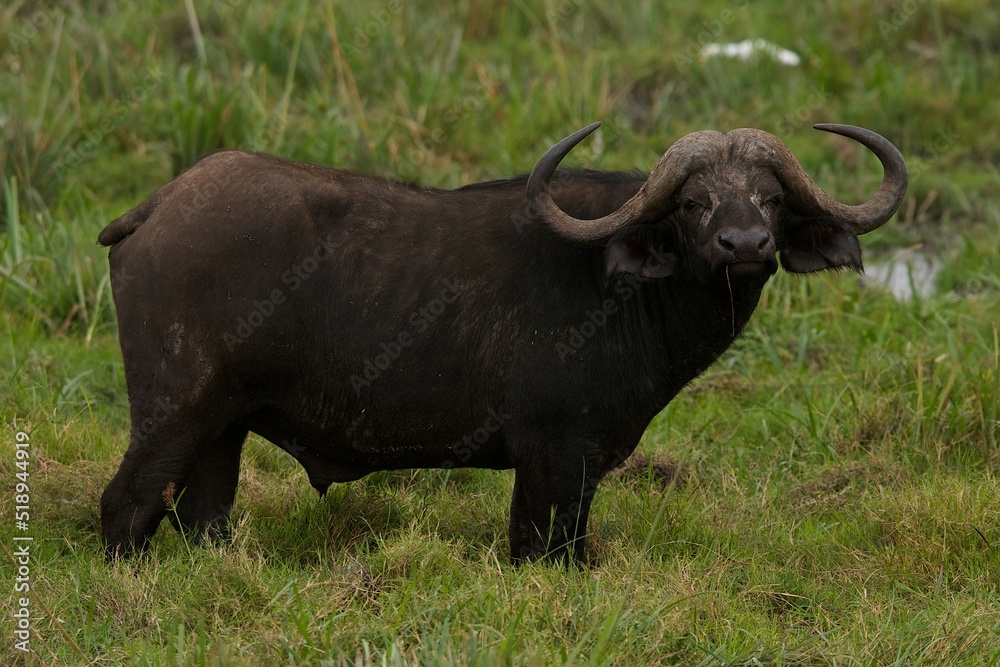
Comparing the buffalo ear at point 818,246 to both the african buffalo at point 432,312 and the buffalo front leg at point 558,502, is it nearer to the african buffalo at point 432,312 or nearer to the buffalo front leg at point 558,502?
the african buffalo at point 432,312

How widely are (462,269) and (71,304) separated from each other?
3258mm

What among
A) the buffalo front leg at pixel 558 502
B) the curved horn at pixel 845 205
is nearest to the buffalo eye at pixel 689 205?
the curved horn at pixel 845 205

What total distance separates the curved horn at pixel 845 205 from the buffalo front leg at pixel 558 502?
124 centimetres

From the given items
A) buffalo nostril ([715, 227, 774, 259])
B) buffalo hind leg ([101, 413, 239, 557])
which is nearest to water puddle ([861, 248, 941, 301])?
buffalo nostril ([715, 227, 774, 259])

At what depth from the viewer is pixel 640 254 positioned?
16.1 ft

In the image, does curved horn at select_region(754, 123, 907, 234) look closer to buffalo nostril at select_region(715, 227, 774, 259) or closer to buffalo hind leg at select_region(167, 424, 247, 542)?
buffalo nostril at select_region(715, 227, 774, 259)

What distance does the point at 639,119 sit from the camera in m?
10.8

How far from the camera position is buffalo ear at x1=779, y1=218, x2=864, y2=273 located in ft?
16.5

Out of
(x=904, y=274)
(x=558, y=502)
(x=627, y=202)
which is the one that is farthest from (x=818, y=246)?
(x=904, y=274)

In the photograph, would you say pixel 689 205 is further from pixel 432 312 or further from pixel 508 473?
pixel 508 473

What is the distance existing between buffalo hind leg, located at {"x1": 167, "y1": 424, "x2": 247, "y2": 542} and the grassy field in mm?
144

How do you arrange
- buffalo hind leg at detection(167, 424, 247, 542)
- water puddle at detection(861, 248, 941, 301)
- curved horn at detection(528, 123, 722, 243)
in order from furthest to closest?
water puddle at detection(861, 248, 941, 301) → buffalo hind leg at detection(167, 424, 247, 542) → curved horn at detection(528, 123, 722, 243)

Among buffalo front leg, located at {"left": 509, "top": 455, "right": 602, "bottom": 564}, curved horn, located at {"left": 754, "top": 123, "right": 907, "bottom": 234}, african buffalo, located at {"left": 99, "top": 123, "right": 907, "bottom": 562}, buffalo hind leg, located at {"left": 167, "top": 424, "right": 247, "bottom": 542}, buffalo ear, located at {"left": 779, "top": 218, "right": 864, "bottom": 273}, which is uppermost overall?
curved horn, located at {"left": 754, "top": 123, "right": 907, "bottom": 234}

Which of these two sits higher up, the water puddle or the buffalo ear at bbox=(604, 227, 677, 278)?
the buffalo ear at bbox=(604, 227, 677, 278)
